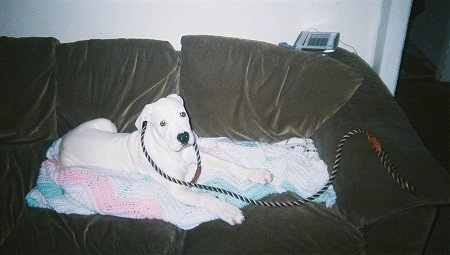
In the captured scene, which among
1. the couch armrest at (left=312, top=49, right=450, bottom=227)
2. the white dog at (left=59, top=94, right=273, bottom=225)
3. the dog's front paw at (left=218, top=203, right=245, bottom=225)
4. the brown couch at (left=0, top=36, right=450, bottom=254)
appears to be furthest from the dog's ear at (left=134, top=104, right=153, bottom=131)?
the couch armrest at (left=312, top=49, right=450, bottom=227)

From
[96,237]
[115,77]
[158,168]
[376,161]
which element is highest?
[115,77]

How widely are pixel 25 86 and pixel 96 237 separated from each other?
157cm

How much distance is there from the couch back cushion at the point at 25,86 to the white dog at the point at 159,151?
57 cm

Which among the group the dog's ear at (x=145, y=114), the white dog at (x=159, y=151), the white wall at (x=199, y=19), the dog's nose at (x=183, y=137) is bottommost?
the white dog at (x=159, y=151)

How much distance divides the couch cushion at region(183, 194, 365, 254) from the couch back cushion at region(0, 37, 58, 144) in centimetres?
181

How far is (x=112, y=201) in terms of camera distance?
2.03 m

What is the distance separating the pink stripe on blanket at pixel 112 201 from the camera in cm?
199

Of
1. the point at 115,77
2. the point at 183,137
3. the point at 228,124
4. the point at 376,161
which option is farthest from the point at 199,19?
the point at 376,161

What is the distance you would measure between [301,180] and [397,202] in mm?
633

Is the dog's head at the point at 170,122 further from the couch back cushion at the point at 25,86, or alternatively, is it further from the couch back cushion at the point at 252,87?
the couch back cushion at the point at 25,86

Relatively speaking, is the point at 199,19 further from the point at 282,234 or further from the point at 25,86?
the point at 282,234

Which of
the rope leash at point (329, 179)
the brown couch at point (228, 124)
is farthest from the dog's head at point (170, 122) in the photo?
the brown couch at point (228, 124)

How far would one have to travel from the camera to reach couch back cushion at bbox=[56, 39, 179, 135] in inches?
105

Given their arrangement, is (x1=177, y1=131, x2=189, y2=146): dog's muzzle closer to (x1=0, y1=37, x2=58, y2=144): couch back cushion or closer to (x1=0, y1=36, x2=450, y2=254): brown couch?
(x1=0, y1=36, x2=450, y2=254): brown couch
